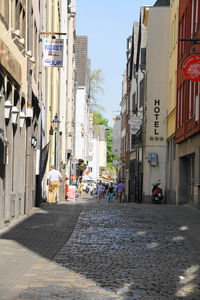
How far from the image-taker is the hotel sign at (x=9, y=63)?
1659 cm

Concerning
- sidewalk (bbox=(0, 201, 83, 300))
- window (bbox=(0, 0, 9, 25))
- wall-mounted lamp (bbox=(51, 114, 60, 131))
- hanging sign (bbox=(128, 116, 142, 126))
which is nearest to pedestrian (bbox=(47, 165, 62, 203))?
wall-mounted lamp (bbox=(51, 114, 60, 131))

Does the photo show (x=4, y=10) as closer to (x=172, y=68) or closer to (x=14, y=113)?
(x=14, y=113)

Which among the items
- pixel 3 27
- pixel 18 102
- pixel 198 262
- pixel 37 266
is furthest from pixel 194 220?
pixel 37 266

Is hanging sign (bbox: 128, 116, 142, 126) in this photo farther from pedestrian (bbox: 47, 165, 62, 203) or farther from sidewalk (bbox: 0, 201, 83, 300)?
sidewalk (bbox: 0, 201, 83, 300)

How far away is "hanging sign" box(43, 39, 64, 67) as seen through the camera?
2838 centimetres

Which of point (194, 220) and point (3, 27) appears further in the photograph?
point (194, 220)

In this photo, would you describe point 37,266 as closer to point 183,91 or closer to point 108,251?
point 108,251

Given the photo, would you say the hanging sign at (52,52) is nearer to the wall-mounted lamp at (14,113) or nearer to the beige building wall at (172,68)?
the wall-mounted lamp at (14,113)

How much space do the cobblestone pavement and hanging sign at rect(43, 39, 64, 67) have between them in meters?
11.7

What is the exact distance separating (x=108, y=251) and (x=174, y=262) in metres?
1.83

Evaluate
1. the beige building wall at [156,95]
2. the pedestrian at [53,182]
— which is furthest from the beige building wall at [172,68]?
the pedestrian at [53,182]

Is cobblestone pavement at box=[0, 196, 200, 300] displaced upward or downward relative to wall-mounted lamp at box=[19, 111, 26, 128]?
downward

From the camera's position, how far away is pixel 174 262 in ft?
39.5

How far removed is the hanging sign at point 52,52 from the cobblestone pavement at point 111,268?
11.7 m
